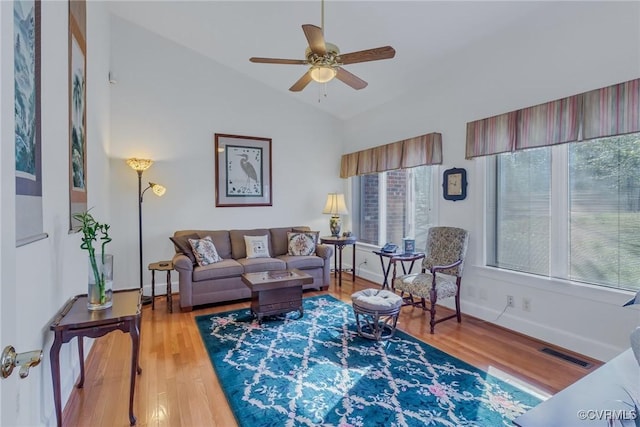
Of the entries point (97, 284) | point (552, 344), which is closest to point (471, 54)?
point (552, 344)

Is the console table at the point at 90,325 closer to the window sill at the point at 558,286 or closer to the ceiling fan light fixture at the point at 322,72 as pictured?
the ceiling fan light fixture at the point at 322,72

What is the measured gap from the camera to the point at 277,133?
5281 mm

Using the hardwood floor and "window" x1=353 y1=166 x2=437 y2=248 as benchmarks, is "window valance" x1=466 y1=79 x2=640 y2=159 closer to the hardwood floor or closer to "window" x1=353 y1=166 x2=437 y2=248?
"window" x1=353 y1=166 x2=437 y2=248

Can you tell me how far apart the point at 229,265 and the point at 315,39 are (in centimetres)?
282

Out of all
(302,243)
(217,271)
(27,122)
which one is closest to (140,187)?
(217,271)

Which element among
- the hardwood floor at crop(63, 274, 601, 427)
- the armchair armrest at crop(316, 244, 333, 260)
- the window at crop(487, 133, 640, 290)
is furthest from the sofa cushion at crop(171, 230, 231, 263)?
the window at crop(487, 133, 640, 290)

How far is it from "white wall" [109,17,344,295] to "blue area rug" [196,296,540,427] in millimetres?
2029

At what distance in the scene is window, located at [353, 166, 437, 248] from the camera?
14.1 ft

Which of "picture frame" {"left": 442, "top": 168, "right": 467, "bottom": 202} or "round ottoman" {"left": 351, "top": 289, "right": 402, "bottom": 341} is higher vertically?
"picture frame" {"left": 442, "top": 168, "right": 467, "bottom": 202}

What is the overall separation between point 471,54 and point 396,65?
806mm

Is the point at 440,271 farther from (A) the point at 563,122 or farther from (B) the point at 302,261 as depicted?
(B) the point at 302,261

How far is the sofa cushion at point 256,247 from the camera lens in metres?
4.52

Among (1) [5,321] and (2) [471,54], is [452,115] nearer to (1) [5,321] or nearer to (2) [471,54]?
(2) [471,54]

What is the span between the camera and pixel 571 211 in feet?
9.05
